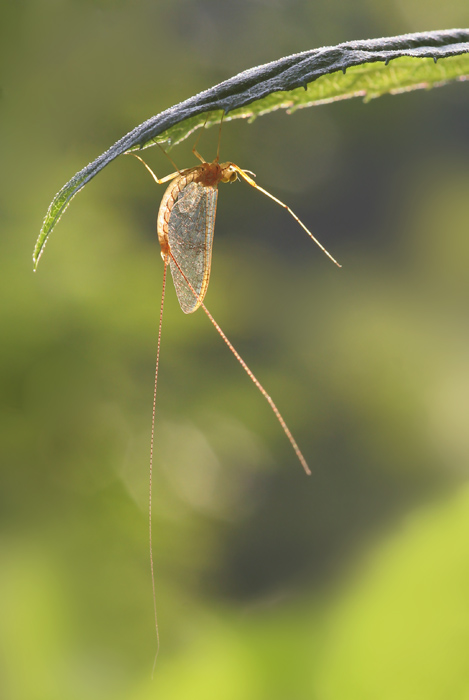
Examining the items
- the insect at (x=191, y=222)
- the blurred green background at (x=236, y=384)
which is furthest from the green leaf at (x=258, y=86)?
the blurred green background at (x=236, y=384)

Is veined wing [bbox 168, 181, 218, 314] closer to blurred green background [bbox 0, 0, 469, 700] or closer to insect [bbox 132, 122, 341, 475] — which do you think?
insect [bbox 132, 122, 341, 475]

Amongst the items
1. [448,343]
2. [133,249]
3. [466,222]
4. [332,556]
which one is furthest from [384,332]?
[133,249]

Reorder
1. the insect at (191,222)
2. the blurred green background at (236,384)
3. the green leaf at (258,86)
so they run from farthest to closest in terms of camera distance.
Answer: the blurred green background at (236,384) < the insect at (191,222) < the green leaf at (258,86)

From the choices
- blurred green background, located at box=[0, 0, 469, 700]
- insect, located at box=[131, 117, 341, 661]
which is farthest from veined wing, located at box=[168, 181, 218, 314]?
blurred green background, located at box=[0, 0, 469, 700]

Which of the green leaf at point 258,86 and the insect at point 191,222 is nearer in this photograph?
the green leaf at point 258,86

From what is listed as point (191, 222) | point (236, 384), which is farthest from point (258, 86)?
point (236, 384)

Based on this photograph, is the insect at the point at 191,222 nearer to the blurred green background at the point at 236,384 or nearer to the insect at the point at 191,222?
the insect at the point at 191,222
